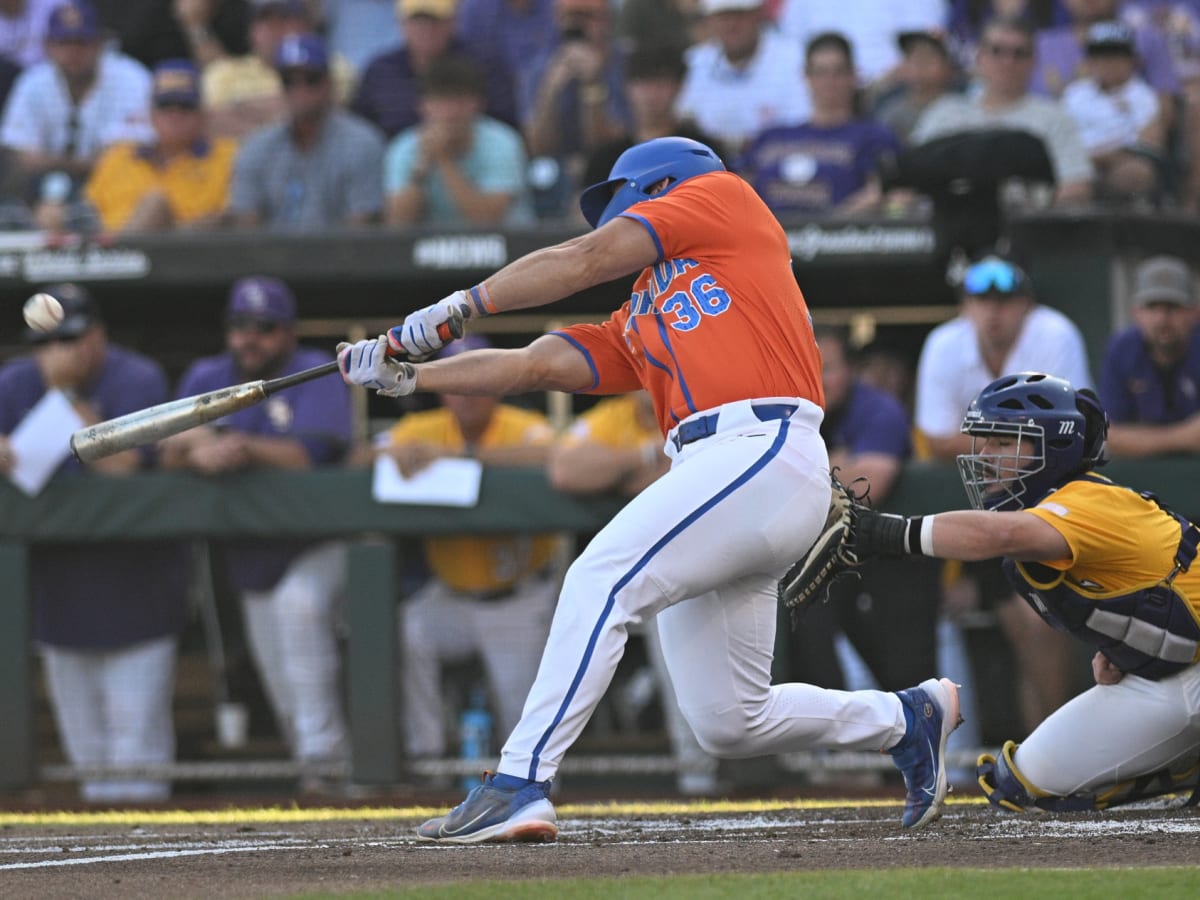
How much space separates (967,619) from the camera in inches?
268

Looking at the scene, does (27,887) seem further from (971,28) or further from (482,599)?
(971,28)

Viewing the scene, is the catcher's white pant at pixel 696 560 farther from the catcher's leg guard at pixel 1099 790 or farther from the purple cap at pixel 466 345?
the purple cap at pixel 466 345

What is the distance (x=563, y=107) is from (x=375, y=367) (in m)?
4.60

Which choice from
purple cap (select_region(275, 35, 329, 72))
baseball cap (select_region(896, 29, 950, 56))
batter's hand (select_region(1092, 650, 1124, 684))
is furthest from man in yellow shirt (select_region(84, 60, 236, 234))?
batter's hand (select_region(1092, 650, 1124, 684))

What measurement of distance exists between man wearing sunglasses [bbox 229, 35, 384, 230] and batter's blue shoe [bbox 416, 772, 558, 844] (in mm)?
4577

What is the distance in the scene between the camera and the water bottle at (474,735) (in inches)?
270

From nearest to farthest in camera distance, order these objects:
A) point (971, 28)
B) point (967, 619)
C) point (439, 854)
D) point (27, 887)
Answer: point (27, 887), point (439, 854), point (967, 619), point (971, 28)

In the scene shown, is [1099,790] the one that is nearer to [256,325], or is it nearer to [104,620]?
[256,325]

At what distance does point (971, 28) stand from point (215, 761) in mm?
5271

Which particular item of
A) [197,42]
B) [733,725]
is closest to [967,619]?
[733,725]

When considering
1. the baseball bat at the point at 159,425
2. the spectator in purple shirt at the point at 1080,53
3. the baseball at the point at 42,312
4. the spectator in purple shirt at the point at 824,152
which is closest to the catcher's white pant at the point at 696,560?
the baseball bat at the point at 159,425

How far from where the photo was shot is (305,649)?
698 cm

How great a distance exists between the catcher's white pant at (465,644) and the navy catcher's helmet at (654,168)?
8.75 feet

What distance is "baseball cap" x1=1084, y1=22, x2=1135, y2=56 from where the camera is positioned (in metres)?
8.34
